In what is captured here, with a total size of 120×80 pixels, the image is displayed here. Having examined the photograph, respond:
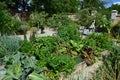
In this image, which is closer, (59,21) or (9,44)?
(9,44)

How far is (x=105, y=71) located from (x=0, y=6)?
13.4 meters

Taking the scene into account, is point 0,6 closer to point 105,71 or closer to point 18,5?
point 18,5

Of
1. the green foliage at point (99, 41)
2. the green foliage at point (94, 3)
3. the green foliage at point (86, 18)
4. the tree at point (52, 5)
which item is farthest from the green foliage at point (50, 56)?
the green foliage at point (94, 3)

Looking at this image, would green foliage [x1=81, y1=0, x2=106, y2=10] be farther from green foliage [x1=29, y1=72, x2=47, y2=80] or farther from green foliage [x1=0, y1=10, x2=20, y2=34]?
green foliage [x1=29, y1=72, x2=47, y2=80]

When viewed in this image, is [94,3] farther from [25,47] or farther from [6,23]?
[25,47]

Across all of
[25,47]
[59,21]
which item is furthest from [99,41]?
[59,21]

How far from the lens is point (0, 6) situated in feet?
56.1

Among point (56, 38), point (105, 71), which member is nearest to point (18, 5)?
→ point (56, 38)

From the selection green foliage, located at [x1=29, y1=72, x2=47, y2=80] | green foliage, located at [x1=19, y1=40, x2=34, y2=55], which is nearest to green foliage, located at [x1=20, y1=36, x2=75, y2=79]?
green foliage, located at [x1=19, y1=40, x2=34, y2=55]

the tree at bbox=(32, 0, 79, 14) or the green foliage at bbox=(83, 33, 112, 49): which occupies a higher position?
the green foliage at bbox=(83, 33, 112, 49)

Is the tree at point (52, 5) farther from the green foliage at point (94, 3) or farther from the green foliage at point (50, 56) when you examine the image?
the green foliage at point (50, 56)

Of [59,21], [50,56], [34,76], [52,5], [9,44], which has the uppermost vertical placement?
[34,76]

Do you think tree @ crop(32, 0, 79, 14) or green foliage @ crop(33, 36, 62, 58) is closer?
green foliage @ crop(33, 36, 62, 58)

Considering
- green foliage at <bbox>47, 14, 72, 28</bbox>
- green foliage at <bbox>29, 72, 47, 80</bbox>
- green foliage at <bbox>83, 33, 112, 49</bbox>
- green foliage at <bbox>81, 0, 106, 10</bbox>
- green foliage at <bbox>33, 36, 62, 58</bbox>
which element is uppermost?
green foliage at <bbox>29, 72, 47, 80</bbox>
